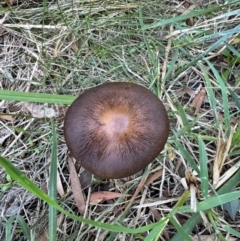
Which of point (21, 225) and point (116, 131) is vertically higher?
point (116, 131)

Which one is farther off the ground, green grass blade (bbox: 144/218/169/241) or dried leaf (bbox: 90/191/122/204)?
green grass blade (bbox: 144/218/169/241)

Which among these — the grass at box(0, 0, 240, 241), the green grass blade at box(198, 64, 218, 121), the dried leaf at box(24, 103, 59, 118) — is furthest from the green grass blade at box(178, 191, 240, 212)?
the dried leaf at box(24, 103, 59, 118)

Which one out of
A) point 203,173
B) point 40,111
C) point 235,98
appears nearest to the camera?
point 203,173

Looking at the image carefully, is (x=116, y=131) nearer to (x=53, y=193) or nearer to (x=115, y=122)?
(x=115, y=122)

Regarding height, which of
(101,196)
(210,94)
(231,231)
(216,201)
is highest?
(210,94)

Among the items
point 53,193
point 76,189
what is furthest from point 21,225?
point 76,189

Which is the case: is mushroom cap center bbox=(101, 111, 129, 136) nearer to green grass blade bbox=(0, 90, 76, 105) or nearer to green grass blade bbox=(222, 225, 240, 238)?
green grass blade bbox=(0, 90, 76, 105)

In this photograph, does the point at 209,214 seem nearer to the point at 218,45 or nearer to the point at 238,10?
the point at 218,45
